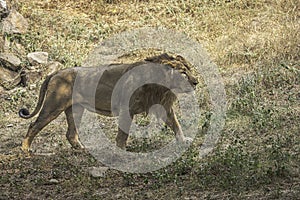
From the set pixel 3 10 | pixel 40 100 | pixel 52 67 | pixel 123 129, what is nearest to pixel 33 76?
pixel 52 67

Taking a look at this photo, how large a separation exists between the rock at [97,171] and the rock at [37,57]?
5094mm

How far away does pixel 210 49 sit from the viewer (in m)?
12.1

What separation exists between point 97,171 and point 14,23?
6.85 metres

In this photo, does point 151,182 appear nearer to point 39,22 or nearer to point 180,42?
point 180,42

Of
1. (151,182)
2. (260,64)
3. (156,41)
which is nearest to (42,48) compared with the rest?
(156,41)

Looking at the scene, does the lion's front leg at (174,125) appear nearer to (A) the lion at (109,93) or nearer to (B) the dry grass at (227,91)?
(A) the lion at (109,93)

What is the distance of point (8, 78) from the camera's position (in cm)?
1198

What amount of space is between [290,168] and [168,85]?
6.92 ft

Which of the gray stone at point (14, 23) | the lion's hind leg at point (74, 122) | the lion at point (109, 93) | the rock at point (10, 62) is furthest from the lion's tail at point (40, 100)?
the gray stone at point (14, 23)

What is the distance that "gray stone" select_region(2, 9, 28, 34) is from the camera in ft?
42.9

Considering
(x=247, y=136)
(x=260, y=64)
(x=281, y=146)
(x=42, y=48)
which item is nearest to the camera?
(x=281, y=146)

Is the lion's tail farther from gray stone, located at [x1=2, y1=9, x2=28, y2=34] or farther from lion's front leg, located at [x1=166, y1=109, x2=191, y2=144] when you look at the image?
gray stone, located at [x1=2, y1=9, x2=28, y2=34]

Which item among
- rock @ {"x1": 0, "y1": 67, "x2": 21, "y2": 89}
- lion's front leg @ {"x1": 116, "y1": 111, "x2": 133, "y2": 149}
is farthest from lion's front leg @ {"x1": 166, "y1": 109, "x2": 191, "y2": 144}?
rock @ {"x1": 0, "y1": 67, "x2": 21, "y2": 89}

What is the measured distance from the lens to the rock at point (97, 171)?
7171mm
